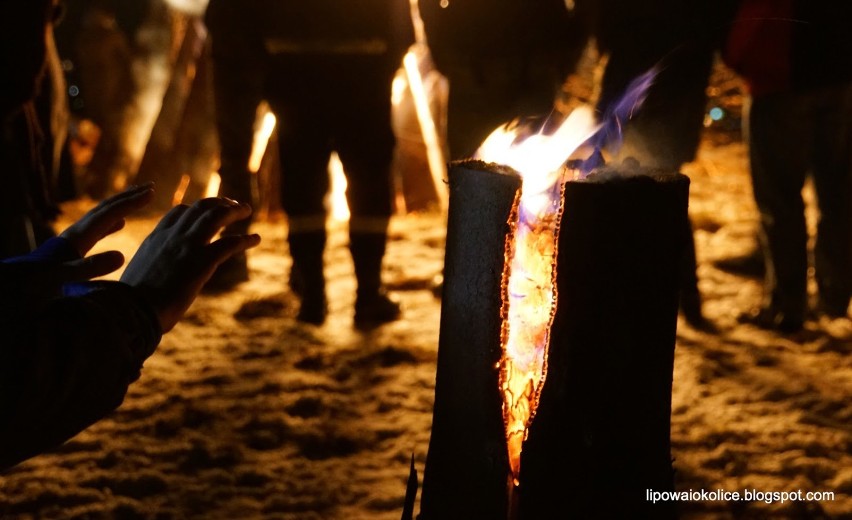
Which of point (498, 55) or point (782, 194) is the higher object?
point (498, 55)

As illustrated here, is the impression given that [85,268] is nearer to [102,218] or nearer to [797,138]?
[102,218]

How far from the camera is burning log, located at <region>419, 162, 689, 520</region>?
1.95m

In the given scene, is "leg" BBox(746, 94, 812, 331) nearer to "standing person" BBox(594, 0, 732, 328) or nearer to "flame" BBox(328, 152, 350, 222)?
"standing person" BBox(594, 0, 732, 328)

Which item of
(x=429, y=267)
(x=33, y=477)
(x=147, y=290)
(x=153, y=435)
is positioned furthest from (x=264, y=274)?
(x=147, y=290)

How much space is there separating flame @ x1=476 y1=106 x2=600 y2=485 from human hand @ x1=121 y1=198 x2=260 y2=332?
2.59 feet

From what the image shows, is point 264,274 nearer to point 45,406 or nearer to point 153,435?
point 153,435

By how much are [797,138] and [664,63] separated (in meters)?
0.79

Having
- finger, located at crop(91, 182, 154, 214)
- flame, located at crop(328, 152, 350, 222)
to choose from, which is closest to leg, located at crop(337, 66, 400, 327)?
flame, located at crop(328, 152, 350, 222)

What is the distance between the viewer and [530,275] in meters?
2.13

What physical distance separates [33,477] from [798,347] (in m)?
3.64

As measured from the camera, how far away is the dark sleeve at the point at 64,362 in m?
1.23

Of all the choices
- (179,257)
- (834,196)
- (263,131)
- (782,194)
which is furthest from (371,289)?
(179,257)

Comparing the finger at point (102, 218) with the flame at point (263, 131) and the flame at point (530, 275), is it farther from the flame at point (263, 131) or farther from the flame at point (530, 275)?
the flame at point (263, 131)

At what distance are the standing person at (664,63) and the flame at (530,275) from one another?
1.97m
